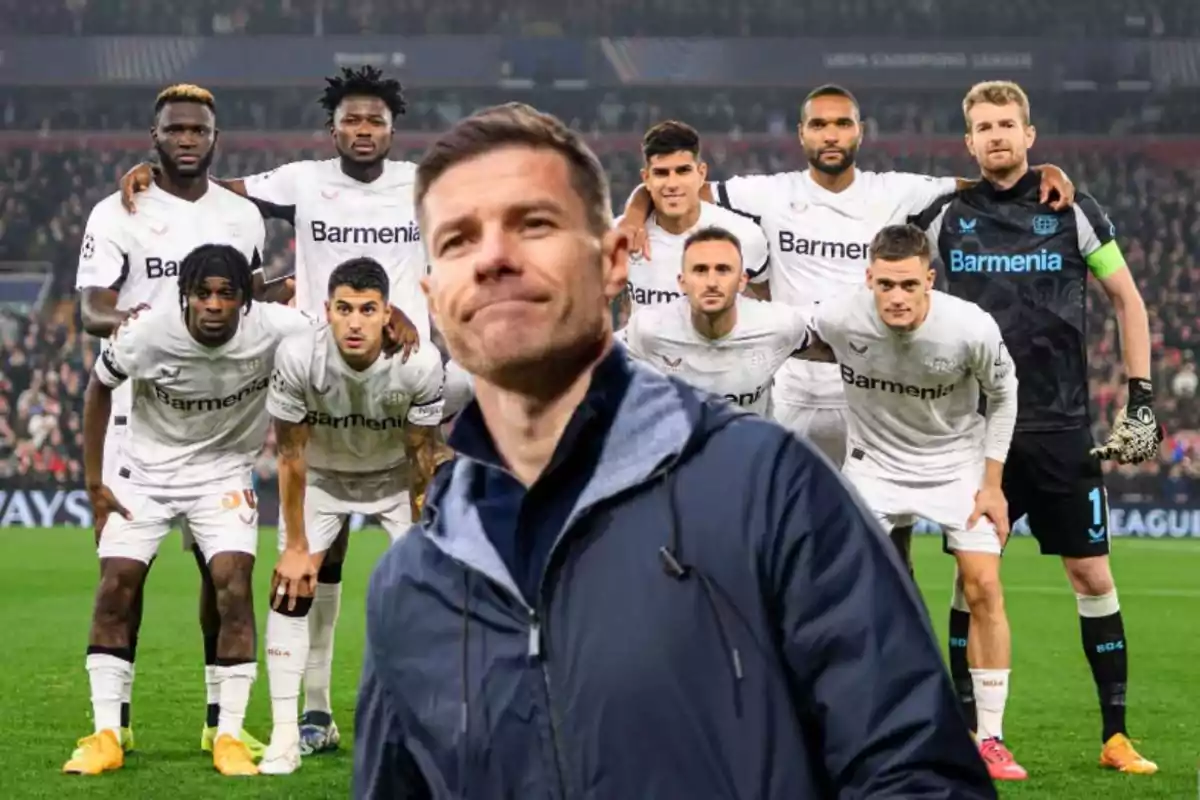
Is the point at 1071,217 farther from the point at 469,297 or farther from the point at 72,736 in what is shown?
the point at 469,297

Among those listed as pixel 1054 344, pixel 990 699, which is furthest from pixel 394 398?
pixel 1054 344

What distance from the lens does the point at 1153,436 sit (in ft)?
23.0

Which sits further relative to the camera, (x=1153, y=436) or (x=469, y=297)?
(x=1153, y=436)

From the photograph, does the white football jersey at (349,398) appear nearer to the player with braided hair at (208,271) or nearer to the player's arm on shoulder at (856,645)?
the player with braided hair at (208,271)

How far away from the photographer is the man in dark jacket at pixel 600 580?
1.55 metres

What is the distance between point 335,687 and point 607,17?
1052 inches

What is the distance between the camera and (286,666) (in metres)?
6.81

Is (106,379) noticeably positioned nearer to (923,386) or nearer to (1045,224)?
(923,386)

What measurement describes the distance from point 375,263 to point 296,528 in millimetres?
1017

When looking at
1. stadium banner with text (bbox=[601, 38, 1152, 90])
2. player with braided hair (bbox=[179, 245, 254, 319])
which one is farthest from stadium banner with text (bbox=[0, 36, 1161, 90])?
player with braided hair (bbox=[179, 245, 254, 319])

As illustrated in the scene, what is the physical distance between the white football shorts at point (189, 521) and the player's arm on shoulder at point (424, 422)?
2.12 ft

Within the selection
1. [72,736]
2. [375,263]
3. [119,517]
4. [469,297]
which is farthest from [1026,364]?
[469,297]

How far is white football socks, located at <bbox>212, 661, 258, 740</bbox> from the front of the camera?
22.0 ft

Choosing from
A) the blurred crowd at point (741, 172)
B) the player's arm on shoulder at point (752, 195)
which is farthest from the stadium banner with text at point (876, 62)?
the player's arm on shoulder at point (752, 195)
